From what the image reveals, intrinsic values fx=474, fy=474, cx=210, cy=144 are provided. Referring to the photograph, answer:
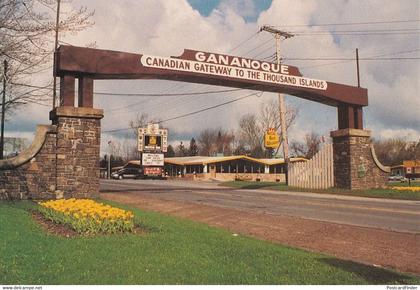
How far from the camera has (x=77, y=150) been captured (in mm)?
18641

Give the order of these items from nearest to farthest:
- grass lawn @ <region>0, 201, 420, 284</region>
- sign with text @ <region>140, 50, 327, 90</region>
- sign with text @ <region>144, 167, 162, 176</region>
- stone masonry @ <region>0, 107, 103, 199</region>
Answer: grass lawn @ <region>0, 201, 420, 284</region> < stone masonry @ <region>0, 107, 103, 199</region> < sign with text @ <region>140, 50, 327, 90</region> < sign with text @ <region>144, 167, 162, 176</region>

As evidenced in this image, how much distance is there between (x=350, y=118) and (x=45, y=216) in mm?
20995

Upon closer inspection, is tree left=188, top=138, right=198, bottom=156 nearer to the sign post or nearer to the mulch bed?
the sign post

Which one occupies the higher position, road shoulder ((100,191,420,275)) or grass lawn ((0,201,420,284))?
grass lawn ((0,201,420,284))

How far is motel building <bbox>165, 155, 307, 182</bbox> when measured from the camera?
217 ft

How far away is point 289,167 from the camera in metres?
33.1

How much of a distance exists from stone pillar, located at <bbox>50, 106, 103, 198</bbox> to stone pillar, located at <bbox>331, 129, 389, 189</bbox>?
15298 mm

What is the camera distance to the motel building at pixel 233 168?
217 feet

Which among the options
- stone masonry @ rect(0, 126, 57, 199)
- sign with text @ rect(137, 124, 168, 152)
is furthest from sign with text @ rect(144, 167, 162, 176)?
stone masonry @ rect(0, 126, 57, 199)

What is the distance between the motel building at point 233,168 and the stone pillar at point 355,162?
35.9 metres

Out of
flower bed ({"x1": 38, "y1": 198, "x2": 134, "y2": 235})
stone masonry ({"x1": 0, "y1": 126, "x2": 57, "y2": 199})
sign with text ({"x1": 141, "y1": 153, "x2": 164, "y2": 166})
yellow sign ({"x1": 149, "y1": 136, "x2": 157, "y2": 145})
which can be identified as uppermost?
yellow sign ({"x1": 149, "y1": 136, "x2": 157, "y2": 145})

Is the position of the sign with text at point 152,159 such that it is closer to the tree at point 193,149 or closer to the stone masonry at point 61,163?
the stone masonry at point 61,163

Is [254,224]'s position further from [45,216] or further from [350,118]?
[350,118]

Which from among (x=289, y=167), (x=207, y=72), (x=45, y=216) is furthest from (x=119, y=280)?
(x=289, y=167)
